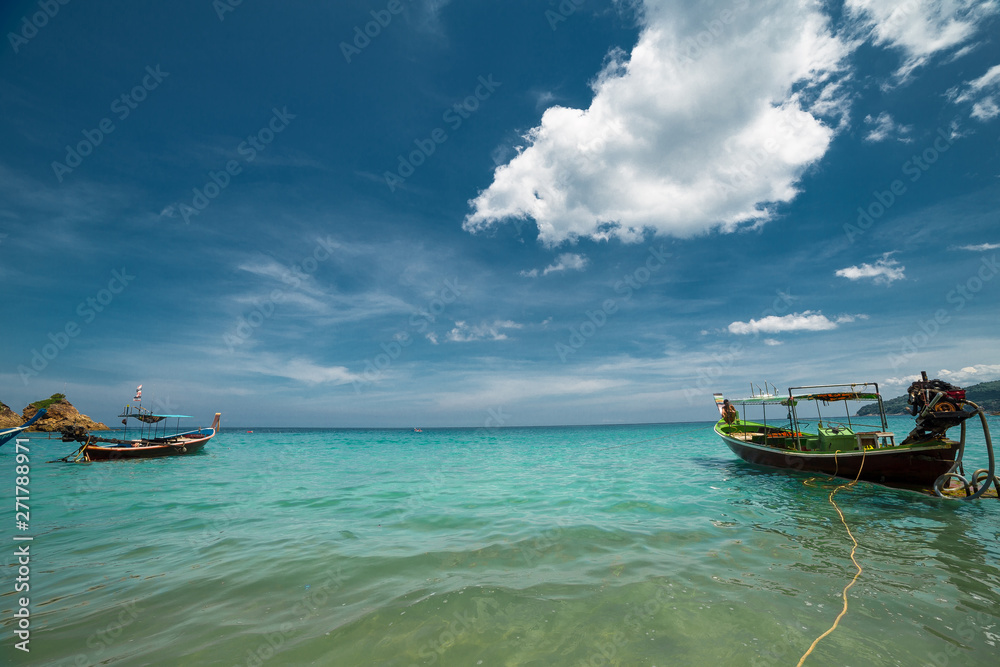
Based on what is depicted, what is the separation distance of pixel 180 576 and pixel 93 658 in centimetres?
300

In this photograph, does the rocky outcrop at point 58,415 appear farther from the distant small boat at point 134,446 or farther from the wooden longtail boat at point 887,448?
the wooden longtail boat at point 887,448

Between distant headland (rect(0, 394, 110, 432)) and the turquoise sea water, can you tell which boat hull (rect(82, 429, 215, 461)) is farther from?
distant headland (rect(0, 394, 110, 432))

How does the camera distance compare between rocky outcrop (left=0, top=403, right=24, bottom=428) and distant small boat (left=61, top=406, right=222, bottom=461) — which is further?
rocky outcrop (left=0, top=403, right=24, bottom=428)

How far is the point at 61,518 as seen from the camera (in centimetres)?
1302

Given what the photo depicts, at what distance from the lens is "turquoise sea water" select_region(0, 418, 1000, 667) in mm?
5098

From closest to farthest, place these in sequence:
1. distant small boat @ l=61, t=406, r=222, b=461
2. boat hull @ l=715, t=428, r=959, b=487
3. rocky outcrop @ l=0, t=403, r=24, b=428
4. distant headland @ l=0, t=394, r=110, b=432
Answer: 1. boat hull @ l=715, t=428, r=959, b=487
2. distant small boat @ l=61, t=406, r=222, b=461
3. rocky outcrop @ l=0, t=403, r=24, b=428
4. distant headland @ l=0, t=394, r=110, b=432

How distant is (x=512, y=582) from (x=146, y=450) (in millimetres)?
41940

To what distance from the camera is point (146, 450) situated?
34.4 meters

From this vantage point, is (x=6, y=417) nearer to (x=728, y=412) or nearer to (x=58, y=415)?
(x=58, y=415)

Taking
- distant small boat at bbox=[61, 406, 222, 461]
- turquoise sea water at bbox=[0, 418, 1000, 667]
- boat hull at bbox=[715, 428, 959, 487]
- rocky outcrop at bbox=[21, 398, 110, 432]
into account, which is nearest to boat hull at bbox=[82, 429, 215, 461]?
distant small boat at bbox=[61, 406, 222, 461]

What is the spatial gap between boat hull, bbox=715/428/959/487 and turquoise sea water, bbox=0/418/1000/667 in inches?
65.0

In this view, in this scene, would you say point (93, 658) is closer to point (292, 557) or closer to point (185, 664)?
point (185, 664)

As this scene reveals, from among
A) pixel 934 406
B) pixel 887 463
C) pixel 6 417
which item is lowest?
pixel 887 463

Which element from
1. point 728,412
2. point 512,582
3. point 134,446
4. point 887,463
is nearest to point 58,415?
point 134,446
